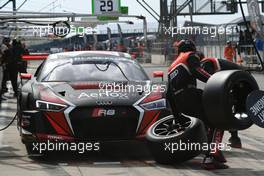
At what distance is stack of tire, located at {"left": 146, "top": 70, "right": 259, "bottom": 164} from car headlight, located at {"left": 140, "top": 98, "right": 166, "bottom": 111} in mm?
284

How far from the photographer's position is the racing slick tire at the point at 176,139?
22.8ft

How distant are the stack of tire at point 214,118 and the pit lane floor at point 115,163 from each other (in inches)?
7.4

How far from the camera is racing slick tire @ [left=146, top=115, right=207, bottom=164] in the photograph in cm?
695

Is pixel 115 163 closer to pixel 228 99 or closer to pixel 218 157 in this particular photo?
pixel 218 157

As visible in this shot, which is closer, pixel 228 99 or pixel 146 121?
pixel 228 99

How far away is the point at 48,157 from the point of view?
7930 mm

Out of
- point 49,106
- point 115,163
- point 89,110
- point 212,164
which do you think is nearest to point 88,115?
point 89,110
